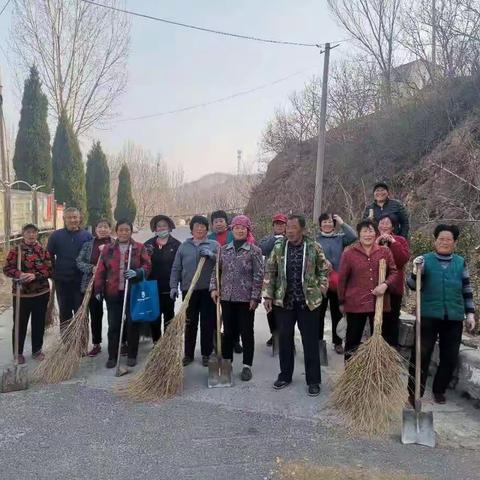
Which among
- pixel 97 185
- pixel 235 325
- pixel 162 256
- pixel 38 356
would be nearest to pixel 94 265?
pixel 162 256

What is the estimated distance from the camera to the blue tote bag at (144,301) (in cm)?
472

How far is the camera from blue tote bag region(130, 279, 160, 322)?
4719mm

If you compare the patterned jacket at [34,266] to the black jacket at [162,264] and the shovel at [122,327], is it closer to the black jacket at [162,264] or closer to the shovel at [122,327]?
the shovel at [122,327]

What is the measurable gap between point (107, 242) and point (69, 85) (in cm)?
2154

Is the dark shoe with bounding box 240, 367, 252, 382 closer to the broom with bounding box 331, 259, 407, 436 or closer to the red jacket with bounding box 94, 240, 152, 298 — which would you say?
the broom with bounding box 331, 259, 407, 436

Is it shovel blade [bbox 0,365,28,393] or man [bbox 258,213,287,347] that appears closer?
shovel blade [bbox 0,365,28,393]

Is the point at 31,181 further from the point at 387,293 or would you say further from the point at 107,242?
the point at 387,293

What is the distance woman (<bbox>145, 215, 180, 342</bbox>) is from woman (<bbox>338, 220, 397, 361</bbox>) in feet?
6.45

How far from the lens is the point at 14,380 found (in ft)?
14.0

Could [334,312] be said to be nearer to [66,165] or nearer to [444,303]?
[444,303]

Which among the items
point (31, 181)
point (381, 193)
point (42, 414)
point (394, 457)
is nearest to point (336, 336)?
point (381, 193)

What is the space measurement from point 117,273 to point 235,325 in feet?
4.48

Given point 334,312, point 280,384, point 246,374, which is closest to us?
point 280,384

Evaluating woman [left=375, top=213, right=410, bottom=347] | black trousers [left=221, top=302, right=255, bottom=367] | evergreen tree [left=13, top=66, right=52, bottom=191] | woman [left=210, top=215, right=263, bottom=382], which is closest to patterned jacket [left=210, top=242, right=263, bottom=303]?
woman [left=210, top=215, right=263, bottom=382]
